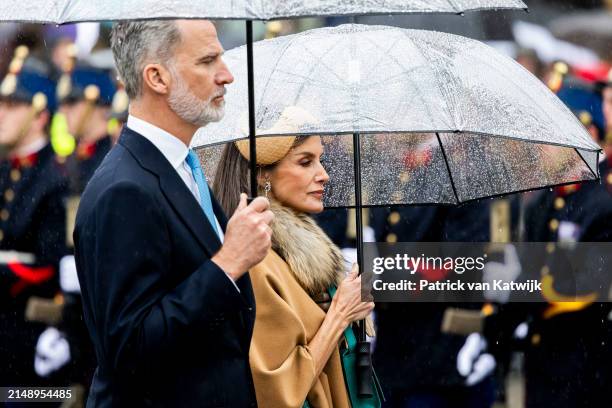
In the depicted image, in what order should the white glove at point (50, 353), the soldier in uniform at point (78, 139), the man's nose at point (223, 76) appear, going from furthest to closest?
the white glove at point (50, 353) → the soldier in uniform at point (78, 139) → the man's nose at point (223, 76)

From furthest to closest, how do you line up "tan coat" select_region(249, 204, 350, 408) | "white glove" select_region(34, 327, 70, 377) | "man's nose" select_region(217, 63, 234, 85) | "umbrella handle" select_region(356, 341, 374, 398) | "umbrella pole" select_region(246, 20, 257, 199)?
1. "white glove" select_region(34, 327, 70, 377)
2. "umbrella handle" select_region(356, 341, 374, 398)
3. "tan coat" select_region(249, 204, 350, 408)
4. "umbrella pole" select_region(246, 20, 257, 199)
5. "man's nose" select_region(217, 63, 234, 85)

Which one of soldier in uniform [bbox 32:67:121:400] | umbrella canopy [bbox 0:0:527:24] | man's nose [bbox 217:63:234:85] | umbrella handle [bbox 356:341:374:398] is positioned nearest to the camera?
umbrella canopy [bbox 0:0:527:24]

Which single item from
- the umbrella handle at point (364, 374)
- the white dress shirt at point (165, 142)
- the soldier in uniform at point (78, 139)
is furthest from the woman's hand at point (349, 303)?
the soldier in uniform at point (78, 139)

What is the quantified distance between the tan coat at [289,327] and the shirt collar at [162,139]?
76 cm

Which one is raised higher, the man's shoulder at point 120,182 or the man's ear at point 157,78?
the man's ear at point 157,78

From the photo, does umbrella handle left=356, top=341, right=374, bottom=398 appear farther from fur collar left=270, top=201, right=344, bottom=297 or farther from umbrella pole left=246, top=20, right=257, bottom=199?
umbrella pole left=246, top=20, right=257, bottom=199

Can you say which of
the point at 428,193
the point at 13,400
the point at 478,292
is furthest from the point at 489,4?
the point at 13,400

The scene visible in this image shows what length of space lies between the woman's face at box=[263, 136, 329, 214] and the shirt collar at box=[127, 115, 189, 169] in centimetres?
110

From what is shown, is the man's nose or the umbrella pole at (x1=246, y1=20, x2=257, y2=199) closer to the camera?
the man's nose

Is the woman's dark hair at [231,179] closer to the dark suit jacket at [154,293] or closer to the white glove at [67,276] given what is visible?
the dark suit jacket at [154,293]

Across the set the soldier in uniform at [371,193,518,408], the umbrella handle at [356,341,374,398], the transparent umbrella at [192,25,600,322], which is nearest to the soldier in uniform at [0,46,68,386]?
the soldier in uniform at [371,193,518,408]

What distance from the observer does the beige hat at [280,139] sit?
12.3 feet

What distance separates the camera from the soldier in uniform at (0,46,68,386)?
6.42 m

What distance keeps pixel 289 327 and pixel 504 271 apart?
127 inches
